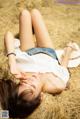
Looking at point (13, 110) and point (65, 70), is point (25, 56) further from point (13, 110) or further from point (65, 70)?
point (13, 110)

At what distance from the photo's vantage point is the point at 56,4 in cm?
495

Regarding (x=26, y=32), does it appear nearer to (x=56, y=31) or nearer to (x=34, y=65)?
(x=34, y=65)

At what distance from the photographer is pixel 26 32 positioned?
3.56 metres

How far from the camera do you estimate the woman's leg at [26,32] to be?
11.7 ft

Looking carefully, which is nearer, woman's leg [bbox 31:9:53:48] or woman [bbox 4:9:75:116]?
woman [bbox 4:9:75:116]

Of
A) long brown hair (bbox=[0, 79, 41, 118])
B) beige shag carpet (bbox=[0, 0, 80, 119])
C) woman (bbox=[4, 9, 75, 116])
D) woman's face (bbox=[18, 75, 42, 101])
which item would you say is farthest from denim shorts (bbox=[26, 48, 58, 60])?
long brown hair (bbox=[0, 79, 41, 118])

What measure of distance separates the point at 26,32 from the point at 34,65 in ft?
1.51

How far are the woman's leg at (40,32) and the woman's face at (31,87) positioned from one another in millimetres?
652

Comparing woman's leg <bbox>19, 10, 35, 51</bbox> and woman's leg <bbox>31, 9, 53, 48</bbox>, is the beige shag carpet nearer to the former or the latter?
woman's leg <bbox>19, 10, 35, 51</bbox>

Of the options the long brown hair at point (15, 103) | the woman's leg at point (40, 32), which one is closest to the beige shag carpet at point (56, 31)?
the long brown hair at point (15, 103)

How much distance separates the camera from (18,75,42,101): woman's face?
9.18ft

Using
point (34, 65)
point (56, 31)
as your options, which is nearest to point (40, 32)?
point (34, 65)

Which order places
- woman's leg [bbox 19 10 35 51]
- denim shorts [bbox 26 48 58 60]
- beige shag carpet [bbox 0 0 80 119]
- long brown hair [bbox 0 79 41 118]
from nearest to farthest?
long brown hair [bbox 0 79 41 118] → beige shag carpet [bbox 0 0 80 119] → denim shorts [bbox 26 48 58 60] → woman's leg [bbox 19 10 35 51]

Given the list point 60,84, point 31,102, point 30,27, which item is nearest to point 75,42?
point 30,27
